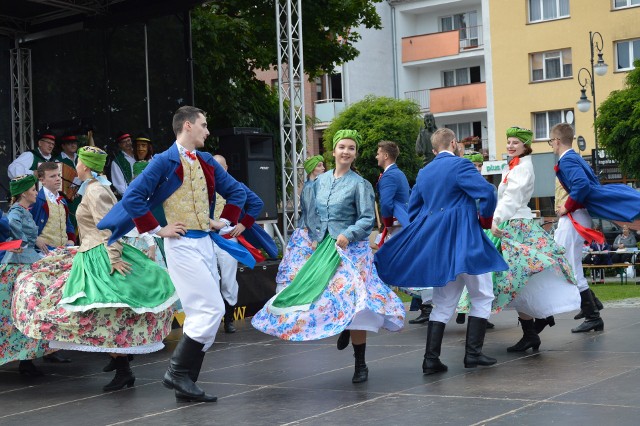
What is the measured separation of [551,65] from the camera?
39125 millimetres

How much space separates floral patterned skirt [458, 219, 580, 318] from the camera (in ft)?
26.6

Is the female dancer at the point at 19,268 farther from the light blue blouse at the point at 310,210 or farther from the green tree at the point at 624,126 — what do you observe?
the green tree at the point at 624,126

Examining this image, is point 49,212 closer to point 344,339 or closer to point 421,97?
point 344,339

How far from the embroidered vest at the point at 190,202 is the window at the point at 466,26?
128 feet

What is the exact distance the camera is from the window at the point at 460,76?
1766 inches

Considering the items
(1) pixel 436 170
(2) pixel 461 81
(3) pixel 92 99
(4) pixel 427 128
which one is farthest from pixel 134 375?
(2) pixel 461 81

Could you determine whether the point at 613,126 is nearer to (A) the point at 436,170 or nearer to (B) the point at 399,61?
(B) the point at 399,61

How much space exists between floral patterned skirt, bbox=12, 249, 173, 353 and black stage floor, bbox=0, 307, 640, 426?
13.7 inches

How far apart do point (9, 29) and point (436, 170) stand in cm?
939

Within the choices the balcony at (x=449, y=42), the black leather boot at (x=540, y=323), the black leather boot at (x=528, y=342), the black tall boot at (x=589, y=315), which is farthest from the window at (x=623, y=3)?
the black leather boot at (x=528, y=342)

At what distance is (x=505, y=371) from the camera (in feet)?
23.2

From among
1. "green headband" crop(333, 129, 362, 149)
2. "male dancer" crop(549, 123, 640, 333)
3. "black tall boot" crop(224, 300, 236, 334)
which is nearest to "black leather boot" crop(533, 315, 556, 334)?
"male dancer" crop(549, 123, 640, 333)

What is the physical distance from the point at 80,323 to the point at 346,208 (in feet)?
6.56

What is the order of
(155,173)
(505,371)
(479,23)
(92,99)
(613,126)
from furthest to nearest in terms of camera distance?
(479,23) → (613,126) → (92,99) → (505,371) → (155,173)
